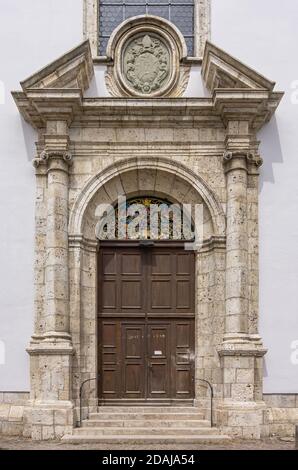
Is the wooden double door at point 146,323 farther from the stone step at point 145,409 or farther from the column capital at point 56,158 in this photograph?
the column capital at point 56,158

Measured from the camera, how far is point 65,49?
13352 millimetres

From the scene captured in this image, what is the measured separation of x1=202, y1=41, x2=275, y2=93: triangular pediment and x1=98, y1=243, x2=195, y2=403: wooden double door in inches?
113

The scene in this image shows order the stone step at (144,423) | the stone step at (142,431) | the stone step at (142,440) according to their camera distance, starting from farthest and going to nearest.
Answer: the stone step at (144,423) → the stone step at (142,431) → the stone step at (142,440)

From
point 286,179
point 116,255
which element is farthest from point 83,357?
point 286,179

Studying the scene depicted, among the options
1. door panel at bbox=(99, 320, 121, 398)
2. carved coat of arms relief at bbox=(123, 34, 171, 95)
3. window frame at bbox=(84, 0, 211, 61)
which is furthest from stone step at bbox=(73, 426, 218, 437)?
window frame at bbox=(84, 0, 211, 61)

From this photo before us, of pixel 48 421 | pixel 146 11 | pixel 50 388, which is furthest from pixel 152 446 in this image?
pixel 146 11

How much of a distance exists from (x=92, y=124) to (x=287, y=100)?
3.31 meters

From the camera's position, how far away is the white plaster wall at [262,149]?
12.8m

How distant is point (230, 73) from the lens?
1270 centimetres

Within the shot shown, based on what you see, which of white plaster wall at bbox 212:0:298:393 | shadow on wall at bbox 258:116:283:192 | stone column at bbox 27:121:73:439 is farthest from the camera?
shadow on wall at bbox 258:116:283:192

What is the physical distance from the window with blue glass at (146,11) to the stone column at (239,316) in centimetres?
226

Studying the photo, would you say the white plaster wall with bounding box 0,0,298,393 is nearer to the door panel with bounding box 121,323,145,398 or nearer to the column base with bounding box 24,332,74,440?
the column base with bounding box 24,332,74,440

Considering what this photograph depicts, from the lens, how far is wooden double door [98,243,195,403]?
1316 centimetres

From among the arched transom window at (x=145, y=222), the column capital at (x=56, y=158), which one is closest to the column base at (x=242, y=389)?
the arched transom window at (x=145, y=222)
